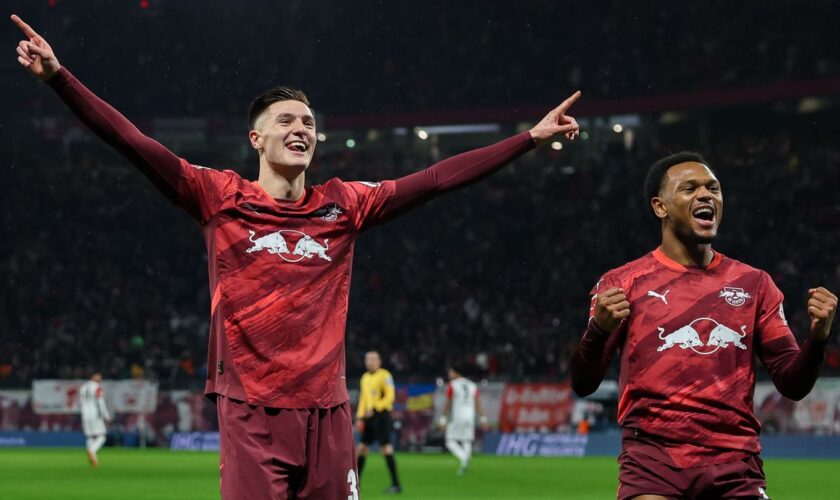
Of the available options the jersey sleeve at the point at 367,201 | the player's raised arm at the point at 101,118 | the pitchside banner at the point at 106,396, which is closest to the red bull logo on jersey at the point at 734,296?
the jersey sleeve at the point at 367,201

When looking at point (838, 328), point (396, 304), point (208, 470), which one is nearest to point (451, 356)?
point (396, 304)

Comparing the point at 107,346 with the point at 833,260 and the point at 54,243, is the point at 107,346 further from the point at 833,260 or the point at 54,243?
the point at 833,260

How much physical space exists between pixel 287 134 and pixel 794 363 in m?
2.39

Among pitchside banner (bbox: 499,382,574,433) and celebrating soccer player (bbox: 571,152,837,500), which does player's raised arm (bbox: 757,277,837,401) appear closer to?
celebrating soccer player (bbox: 571,152,837,500)

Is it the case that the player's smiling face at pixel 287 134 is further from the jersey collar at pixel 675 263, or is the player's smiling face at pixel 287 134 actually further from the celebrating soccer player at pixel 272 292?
the jersey collar at pixel 675 263

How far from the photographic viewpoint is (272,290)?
5.17 metres

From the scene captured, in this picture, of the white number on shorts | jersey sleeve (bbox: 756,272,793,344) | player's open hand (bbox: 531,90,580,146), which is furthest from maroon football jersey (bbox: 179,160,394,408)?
jersey sleeve (bbox: 756,272,793,344)

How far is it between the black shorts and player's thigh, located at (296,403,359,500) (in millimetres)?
14934

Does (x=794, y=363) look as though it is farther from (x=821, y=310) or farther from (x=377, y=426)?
(x=377, y=426)

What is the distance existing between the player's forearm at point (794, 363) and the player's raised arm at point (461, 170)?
1.33 metres

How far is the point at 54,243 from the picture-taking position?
47062 millimetres

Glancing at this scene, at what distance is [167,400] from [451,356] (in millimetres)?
8815

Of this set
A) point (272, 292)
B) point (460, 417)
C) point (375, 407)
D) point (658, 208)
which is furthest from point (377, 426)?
point (272, 292)

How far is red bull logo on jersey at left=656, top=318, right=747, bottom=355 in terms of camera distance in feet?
18.0
